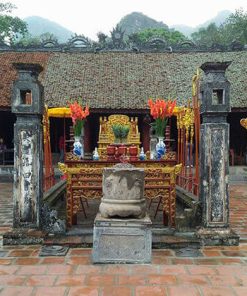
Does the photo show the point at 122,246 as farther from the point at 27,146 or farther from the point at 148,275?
the point at 27,146

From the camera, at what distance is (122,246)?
5199 millimetres

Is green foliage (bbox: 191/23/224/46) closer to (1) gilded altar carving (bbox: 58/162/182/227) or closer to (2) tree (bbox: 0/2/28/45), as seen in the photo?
(2) tree (bbox: 0/2/28/45)

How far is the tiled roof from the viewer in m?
17.5

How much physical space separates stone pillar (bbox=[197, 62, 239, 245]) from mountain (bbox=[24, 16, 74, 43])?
412ft

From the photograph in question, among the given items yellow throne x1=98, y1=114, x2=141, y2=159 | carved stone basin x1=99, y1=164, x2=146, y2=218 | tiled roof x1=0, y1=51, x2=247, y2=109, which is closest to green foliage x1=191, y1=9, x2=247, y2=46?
tiled roof x1=0, y1=51, x2=247, y2=109

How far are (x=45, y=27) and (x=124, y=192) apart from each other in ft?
440

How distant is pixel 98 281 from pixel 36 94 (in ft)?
Answer: 10.0

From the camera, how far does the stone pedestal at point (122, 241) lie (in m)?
5.18

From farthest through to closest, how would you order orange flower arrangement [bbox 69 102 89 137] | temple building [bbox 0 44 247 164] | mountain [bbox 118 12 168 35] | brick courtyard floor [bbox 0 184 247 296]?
1. mountain [bbox 118 12 168 35]
2. temple building [bbox 0 44 247 164]
3. orange flower arrangement [bbox 69 102 89 137]
4. brick courtyard floor [bbox 0 184 247 296]

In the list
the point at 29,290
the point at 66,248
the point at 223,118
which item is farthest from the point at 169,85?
the point at 29,290

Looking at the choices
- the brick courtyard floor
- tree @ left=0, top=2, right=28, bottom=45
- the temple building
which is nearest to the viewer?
the brick courtyard floor

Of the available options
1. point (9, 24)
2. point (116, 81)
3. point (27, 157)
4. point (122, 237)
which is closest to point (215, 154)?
point (122, 237)

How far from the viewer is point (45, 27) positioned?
131 metres

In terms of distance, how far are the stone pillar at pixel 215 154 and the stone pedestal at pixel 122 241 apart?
1316mm
